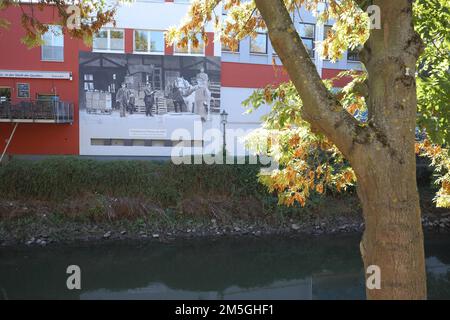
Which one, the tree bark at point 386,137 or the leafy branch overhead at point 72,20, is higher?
the leafy branch overhead at point 72,20

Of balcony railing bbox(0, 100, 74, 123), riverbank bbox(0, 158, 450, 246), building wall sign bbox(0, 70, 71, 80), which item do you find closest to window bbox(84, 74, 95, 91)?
building wall sign bbox(0, 70, 71, 80)

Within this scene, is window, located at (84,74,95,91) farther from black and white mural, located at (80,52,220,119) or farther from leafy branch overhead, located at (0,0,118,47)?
leafy branch overhead, located at (0,0,118,47)

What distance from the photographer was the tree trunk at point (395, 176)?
110 inches

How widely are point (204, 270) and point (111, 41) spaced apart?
42.4 feet

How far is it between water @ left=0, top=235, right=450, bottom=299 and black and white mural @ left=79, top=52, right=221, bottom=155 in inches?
322

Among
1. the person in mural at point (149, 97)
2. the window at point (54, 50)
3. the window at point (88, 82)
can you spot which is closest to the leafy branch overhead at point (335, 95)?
the person in mural at point (149, 97)

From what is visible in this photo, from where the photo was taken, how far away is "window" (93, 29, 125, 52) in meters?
21.5

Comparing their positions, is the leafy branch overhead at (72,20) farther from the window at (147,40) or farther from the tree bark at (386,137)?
the window at (147,40)

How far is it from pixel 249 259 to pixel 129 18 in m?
13.1

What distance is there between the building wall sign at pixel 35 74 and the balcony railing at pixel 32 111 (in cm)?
143

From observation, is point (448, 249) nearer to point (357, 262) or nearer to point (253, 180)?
point (357, 262)

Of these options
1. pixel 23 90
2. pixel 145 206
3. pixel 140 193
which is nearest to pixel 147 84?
pixel 23 90

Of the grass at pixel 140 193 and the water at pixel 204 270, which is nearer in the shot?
the water at pixel 204 270

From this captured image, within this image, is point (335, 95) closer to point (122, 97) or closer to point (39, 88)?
point (122, 97)
